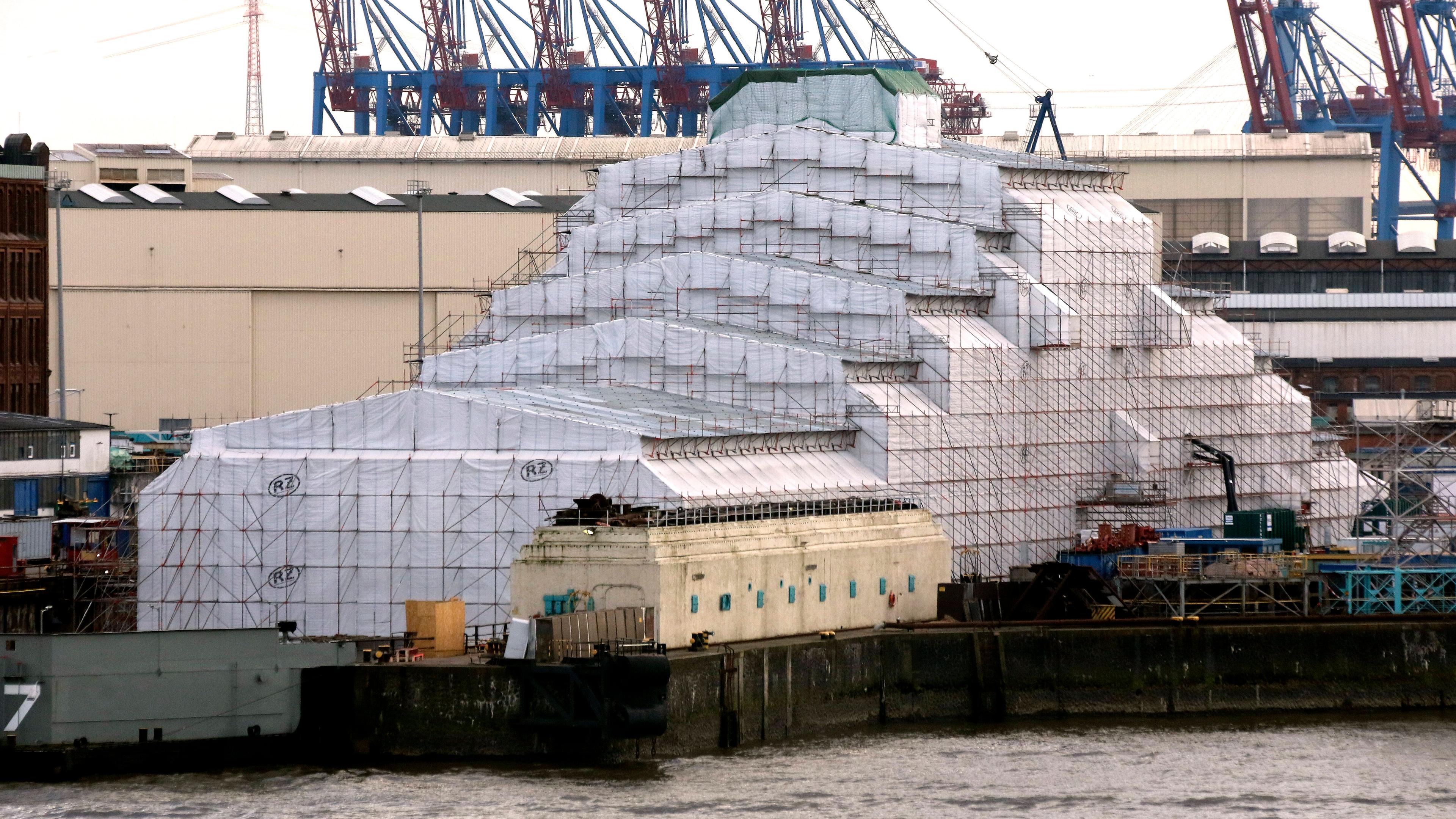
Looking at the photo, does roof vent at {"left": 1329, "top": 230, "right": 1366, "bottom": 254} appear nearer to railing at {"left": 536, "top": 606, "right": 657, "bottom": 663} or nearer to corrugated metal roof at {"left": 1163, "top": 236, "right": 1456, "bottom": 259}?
corrugated metal roof at {"left": 1163, "top": 236, "right": 1456, "bottom": 259}

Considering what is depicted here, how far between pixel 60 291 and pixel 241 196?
3044 centimetres

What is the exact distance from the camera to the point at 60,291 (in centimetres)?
11138

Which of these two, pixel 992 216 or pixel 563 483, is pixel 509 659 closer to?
pixel 563 483

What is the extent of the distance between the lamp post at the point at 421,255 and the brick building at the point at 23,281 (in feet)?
46.2

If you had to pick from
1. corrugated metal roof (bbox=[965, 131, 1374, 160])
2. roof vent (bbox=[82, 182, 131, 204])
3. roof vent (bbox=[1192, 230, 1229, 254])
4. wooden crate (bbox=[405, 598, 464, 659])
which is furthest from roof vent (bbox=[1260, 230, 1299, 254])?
wooden crate (bbox=[405, 598, 464, 659])

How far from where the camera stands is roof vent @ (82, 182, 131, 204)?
13738 cm

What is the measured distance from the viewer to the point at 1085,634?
82.8 metres

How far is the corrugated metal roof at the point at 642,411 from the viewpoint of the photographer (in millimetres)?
87125

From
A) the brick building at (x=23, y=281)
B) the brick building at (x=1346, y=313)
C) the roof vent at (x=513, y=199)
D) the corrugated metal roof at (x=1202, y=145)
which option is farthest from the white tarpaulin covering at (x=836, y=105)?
the corrugated metal roof at (x=1202, y=145)

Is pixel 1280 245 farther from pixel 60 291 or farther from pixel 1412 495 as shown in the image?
pixel 60 291

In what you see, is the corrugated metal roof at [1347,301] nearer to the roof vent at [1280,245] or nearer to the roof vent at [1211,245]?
the roof vent at [1211,245]

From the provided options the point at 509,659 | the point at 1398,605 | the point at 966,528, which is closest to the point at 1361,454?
the point at 966,528

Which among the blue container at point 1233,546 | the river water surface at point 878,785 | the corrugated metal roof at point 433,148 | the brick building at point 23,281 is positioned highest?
the corrugated metal roof at point 433,148

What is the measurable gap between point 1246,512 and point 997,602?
15.2 meters
